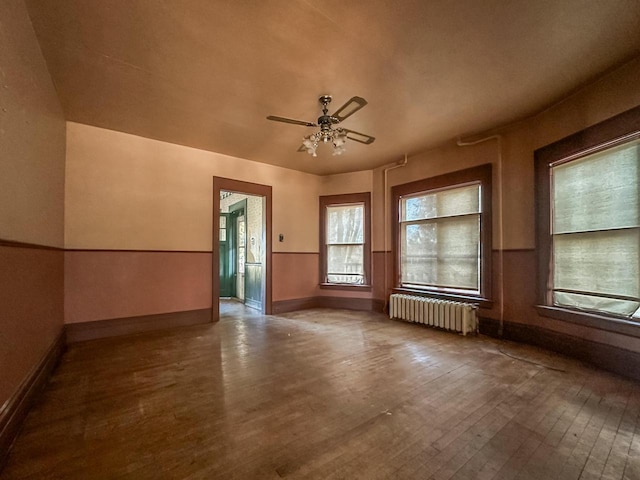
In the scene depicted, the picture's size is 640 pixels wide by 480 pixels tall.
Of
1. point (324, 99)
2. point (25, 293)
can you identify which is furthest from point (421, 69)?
point (25, 293)

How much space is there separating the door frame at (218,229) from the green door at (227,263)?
2301 mm

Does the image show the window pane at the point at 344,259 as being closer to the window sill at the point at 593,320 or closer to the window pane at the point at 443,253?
the window pane at the point at 443,253

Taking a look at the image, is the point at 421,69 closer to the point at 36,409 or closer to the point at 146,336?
the point at 36,409

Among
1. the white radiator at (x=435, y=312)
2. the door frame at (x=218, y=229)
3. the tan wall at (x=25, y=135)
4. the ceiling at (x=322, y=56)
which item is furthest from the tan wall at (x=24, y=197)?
the white radiator at (x=435, y=312)

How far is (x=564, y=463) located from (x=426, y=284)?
3.26m

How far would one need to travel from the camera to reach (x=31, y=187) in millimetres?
2127

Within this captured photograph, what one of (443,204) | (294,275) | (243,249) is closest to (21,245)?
(294,275)

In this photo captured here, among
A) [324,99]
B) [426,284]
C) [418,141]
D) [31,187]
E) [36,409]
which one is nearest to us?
[36,409]

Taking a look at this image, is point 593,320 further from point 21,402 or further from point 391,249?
point 21,402

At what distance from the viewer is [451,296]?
13.9 ft

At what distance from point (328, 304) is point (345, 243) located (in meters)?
1.37

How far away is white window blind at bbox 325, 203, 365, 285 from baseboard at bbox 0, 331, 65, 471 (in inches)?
172

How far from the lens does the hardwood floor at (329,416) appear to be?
1457mm

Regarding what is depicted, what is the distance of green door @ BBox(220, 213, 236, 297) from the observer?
7207 millimetres
